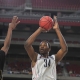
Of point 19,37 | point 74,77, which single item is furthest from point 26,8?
point 74,77

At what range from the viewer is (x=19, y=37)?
21688 millimetres

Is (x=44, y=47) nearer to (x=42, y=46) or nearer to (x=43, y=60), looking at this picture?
(x=42, y=46)

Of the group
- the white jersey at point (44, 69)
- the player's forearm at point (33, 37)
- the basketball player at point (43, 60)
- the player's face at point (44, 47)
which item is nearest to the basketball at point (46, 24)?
the basketball player at point (43, 60)

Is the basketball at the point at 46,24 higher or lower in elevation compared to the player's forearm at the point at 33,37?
higher

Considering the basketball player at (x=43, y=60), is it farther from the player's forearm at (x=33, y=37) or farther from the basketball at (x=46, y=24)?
the basketball at (x=46, y=24)

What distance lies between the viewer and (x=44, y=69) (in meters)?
3.91

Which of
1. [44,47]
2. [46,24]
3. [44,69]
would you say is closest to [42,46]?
[44,47]

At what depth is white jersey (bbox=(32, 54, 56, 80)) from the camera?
3.88 m

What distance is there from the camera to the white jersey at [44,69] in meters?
3.88

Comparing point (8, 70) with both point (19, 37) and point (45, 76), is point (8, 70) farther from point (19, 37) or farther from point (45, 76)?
point (45, 76)

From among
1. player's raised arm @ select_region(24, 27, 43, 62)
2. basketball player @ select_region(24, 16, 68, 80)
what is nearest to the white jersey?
basketball player @ select_region(24, 16, 68, 80)

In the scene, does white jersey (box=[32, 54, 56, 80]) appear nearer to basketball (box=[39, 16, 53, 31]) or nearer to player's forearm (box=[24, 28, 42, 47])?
player's forearm (box=[24, 28, 42, 47])

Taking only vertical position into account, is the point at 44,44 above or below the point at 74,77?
above

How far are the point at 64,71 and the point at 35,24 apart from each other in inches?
204
